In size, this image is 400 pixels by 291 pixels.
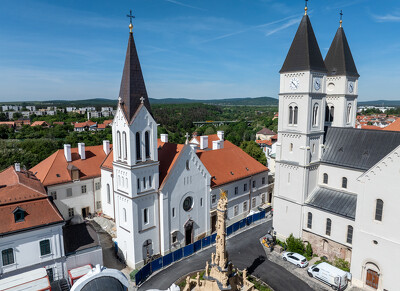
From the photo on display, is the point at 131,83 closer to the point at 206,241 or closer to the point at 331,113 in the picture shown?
the point at 206,241

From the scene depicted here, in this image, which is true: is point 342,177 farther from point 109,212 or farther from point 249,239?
point 109,212

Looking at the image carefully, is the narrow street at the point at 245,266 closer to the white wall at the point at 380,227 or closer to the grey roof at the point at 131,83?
the white wall at the point at 380,227

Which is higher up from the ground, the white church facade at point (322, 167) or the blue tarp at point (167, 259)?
the white church facade at point (322, 167)

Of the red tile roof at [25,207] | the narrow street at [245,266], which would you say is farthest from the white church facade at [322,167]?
the red tile roof at [25,207]

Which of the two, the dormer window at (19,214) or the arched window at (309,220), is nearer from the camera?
the dormer window at (19,214)

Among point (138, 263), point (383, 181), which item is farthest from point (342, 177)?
point (138, 263)

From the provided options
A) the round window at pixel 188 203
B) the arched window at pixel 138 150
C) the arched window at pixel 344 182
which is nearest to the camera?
the arched window at pixel 138 150

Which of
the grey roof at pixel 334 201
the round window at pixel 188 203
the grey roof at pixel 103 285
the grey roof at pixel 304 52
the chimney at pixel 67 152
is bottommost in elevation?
the round window at pixel 188 203
